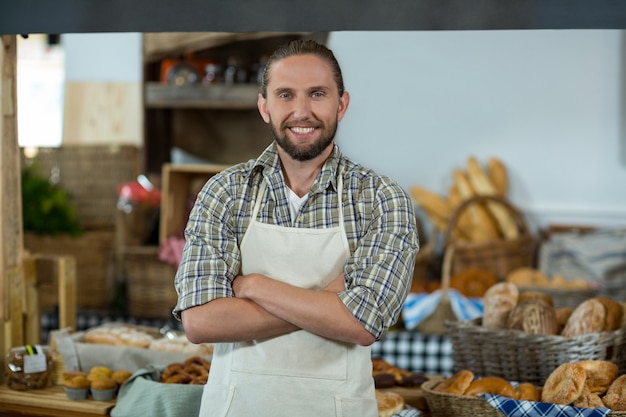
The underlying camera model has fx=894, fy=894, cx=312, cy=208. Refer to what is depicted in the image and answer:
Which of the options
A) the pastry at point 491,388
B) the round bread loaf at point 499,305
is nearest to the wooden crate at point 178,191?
the round bread loaf at point 499,305

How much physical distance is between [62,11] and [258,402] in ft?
4.10

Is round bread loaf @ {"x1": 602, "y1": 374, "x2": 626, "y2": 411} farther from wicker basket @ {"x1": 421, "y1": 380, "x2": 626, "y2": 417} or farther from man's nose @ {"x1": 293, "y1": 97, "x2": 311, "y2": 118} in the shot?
man's nose @ {"x1": 293, "y1": 97, "x2": 311, "y2": 118}

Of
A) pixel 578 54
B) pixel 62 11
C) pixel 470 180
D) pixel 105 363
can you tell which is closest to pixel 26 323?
pixel 105 363

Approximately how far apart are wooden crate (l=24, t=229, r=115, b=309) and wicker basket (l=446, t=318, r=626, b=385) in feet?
8.80

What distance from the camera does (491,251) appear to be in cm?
467

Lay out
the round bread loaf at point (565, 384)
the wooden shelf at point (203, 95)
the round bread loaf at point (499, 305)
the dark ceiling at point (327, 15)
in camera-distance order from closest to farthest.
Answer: the dark ceiling at point (327, 15) < the round bread loaf at point (565, 384) < the round bread loaf at point (499, 305) < the wooden shelf at point (203, 95)

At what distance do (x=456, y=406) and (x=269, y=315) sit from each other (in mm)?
711

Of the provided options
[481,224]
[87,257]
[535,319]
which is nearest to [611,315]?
[535,319]

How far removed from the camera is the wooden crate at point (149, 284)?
15.3 ft

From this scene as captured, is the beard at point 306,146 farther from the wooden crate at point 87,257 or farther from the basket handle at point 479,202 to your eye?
the wooden crate at point 87,257

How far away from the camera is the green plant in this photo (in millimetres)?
5035

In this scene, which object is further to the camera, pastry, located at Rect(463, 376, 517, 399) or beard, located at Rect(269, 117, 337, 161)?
pastry, located at Rect(463, 376, 517, 399)

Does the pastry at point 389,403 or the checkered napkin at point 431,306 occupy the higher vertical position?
the checkered napkin at point 431,306

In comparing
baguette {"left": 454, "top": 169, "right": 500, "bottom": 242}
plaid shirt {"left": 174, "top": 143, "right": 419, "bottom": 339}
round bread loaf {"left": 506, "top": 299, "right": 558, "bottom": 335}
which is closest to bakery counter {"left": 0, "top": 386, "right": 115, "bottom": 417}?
plaid shirt {"left": 174, "top": 143, "right": 419, "bottom": 339}
